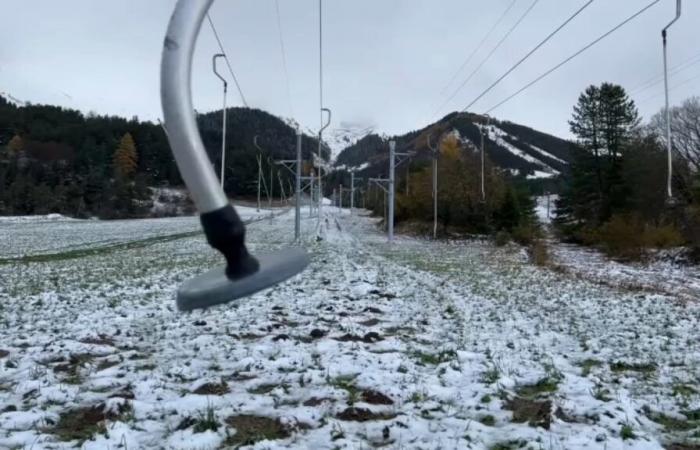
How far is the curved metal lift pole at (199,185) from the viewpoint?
4.52 feet

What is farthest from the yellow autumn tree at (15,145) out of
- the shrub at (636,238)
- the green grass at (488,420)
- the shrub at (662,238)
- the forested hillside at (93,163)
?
the green grass at (488,420)

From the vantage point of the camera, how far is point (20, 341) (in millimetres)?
8578

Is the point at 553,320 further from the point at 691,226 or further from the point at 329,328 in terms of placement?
the point at 691,226

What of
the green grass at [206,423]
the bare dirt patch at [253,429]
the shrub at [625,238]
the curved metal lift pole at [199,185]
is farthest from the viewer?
the shrub at [625,238]

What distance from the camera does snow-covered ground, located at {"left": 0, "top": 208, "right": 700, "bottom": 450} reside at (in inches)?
207

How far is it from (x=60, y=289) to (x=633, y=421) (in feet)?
44.8

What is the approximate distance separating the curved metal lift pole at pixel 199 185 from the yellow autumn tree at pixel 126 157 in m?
122

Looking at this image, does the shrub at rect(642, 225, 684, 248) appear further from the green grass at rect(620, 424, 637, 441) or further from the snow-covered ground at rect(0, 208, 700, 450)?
the green grass at rect(620, 424, 637, 441)

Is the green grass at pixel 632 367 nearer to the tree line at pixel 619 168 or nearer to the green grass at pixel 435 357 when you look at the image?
the green grass at pixel 435 357

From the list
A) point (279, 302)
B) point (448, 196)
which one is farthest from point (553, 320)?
point (448, 196)

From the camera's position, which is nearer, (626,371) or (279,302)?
(626,371)

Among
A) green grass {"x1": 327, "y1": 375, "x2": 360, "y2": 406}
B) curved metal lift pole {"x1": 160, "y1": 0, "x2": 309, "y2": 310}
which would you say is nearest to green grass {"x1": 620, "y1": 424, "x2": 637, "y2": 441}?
green grass {"x1": 327, "y1": 375, "x2": 360, "y2": 406}

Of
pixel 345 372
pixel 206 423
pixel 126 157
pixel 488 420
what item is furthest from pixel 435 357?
pixel 126 157

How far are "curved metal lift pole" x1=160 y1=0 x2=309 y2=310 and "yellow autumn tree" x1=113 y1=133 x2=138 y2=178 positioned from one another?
122 meters
